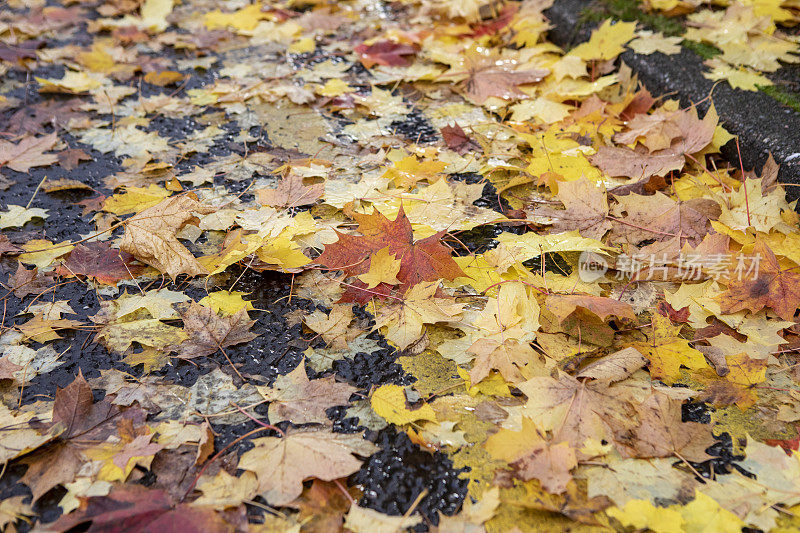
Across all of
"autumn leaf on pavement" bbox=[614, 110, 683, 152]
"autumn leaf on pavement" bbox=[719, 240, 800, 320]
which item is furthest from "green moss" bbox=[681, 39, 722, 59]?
"autumn leaf on pavement" bbox=[719, 240, 800, 320]

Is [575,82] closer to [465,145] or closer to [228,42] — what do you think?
[465,145]

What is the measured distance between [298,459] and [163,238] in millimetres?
915

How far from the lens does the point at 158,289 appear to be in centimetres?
173

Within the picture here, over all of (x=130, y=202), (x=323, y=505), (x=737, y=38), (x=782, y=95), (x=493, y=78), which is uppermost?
(x=737, y=38)

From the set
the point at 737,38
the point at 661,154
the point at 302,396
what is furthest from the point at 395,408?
the point at 737,38

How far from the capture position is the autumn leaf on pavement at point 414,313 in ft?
5.16

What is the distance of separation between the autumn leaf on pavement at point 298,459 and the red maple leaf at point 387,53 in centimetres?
228

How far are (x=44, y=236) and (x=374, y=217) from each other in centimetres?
118

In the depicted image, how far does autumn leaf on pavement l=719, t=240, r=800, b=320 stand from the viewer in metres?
1.59

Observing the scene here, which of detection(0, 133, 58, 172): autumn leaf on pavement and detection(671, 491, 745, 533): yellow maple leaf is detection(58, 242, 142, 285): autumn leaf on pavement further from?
detection(671, 491, 745, 533): yellow maple leaf

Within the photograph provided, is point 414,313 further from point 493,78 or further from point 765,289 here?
point 493,78

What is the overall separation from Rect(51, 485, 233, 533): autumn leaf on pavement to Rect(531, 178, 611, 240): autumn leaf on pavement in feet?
4.44

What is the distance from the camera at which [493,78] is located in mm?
2775

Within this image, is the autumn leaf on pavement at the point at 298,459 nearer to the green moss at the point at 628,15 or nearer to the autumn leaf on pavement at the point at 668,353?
the autumn leaf on pavement at the point at 668,353
